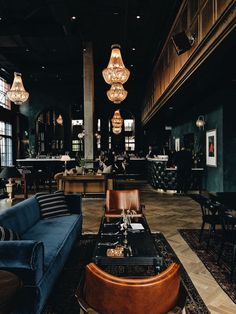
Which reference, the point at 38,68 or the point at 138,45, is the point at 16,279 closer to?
the point at 138,45

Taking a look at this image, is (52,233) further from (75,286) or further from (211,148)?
(211,148)

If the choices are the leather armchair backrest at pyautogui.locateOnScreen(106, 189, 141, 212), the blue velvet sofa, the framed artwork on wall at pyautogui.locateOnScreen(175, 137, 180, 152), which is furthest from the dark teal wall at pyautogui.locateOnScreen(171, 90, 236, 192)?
the framed artwork on wall at pyautogui.locateOnScreen(175, 137, 180, 152)

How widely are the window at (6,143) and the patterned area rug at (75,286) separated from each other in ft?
35.0

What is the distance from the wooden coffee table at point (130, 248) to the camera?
8.96 feet

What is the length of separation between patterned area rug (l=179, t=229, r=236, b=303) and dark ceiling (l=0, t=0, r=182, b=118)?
4.91m

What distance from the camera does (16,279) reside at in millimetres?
1960

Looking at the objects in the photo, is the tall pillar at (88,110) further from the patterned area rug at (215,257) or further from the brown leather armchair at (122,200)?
the patterned area rug at (215,257)

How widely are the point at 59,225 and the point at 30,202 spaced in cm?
59

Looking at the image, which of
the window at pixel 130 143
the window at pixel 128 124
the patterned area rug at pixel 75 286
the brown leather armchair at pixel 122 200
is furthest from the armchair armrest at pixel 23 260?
the window at pixel 128 124

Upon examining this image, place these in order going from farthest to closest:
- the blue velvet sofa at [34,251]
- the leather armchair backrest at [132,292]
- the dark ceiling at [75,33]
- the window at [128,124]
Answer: the window at [128,124] < the dark ceiling at [75,33] < the blue velvet sofa at [34,251] < the leather armchair backrest at [132,292]

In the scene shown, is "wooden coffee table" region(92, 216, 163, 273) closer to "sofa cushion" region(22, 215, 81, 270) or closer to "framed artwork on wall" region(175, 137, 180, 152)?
"sofa cushion" region(22, 215, 81, 270)

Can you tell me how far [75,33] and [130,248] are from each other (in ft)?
26.4

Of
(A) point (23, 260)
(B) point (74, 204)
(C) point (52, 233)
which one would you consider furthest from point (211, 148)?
(A) point (23, 260)

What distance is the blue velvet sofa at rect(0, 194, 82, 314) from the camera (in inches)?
92.6
